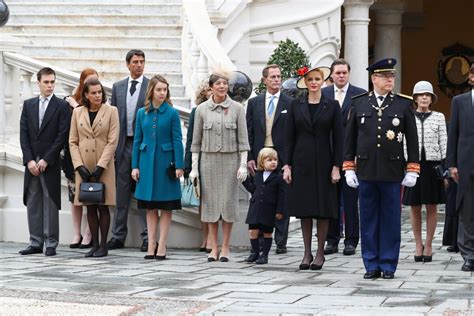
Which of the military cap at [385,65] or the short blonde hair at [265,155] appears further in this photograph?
the short blonde hair at [265,155]

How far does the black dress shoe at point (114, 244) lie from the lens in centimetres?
1329

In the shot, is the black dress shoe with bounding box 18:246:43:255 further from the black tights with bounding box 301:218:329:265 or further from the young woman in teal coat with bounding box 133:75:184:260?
the black tights with bounding box 301:218:329:265

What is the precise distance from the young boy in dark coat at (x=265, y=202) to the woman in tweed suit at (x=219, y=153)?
0.20m

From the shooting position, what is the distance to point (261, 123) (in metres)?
13.1

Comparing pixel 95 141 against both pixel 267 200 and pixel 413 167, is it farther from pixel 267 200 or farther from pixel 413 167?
pixel 413 167

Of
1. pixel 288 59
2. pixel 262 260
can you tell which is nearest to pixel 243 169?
pixel 262 260

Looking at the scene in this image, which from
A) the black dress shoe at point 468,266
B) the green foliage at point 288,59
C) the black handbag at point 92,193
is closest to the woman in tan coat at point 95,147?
the black handbag at point 92,193

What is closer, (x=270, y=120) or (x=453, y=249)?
(x=270, y=120)

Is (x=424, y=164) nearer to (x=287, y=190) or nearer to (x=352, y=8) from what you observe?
(x=287, y=190)

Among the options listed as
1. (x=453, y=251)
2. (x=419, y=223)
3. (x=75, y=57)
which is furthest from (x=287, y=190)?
(x=75, y=57)

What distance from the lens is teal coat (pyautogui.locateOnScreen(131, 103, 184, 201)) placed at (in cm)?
1255

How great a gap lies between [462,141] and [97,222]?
3.62 metres

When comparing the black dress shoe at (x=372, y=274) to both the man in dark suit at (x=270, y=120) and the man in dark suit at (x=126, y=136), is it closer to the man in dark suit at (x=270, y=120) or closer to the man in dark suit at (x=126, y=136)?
the man in dark suit at (x=270, y=120)

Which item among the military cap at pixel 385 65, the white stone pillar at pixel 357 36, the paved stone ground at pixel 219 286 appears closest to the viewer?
the paved stone ground at pixel 219 286
